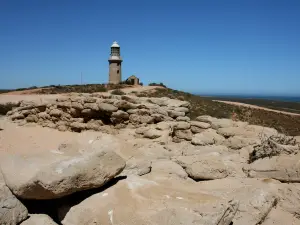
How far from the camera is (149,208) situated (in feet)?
14.3

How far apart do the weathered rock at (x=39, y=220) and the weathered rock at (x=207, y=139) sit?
230 inches

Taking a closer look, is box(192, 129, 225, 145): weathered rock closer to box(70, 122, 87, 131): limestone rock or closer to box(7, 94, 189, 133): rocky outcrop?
box(7, 94, 189, 133): rocky outcrop

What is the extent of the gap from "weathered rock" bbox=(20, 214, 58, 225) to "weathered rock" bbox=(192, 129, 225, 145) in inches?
230

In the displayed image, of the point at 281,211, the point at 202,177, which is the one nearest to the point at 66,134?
the point at 202,177

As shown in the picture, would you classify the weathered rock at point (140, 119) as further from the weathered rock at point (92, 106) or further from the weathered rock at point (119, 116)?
the weathered rock at point (92, 106)

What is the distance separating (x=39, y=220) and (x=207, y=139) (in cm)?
621

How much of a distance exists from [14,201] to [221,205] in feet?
10.6

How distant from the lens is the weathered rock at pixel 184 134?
10102 mm

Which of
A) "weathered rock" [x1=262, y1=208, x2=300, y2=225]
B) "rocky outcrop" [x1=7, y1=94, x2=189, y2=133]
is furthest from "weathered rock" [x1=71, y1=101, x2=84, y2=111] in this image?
"weathered rock" [x1=262, y1=208, x2=300, y2=225]

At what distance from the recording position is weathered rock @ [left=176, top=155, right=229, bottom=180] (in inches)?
246

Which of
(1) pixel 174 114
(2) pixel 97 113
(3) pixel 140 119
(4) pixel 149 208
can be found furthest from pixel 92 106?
(4) pixel 149 208

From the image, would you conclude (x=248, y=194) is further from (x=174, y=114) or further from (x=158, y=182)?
(x=174, y=114)

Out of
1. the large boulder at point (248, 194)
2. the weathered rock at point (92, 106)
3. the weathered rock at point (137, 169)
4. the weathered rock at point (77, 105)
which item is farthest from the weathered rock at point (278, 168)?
the weathered rock at point (77, 105)

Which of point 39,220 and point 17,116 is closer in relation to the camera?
point 39,220
